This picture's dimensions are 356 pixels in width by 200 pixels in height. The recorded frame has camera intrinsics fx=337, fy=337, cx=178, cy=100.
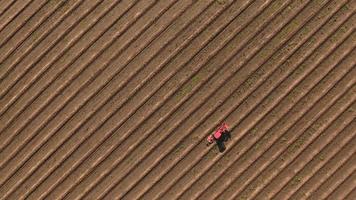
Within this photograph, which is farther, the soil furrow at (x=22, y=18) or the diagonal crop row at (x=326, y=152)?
the soil furrow at (x=22, y=18)

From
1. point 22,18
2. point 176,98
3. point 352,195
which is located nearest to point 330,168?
point 352,195

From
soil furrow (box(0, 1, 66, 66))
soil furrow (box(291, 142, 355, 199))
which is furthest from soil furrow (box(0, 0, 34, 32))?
soil furrow (box(291, 142, 355, 199))

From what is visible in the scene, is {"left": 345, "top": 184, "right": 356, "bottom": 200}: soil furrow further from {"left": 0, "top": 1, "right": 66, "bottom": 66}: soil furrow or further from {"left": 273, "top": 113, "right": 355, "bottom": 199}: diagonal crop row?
{"left": 0, "top": 1, "right": 66, "bottom": 66}: soil furrow

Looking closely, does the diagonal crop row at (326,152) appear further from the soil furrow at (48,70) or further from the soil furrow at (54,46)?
the soil furrow at (54,46)

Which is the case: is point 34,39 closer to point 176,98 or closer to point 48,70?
point 48,70

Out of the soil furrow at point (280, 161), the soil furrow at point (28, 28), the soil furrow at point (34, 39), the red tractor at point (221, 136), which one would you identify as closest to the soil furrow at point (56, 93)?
the soil furrow at point (34, 39)

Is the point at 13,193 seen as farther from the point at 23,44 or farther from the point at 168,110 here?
the point at 168,110

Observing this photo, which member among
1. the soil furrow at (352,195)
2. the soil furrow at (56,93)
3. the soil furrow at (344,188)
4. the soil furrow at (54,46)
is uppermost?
the soil furrow at (54,46)

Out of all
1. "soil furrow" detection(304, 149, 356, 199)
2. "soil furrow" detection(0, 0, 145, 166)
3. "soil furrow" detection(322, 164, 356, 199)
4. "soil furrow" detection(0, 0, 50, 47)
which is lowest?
"soil furrow" detection(322, 164, 356, 199)
